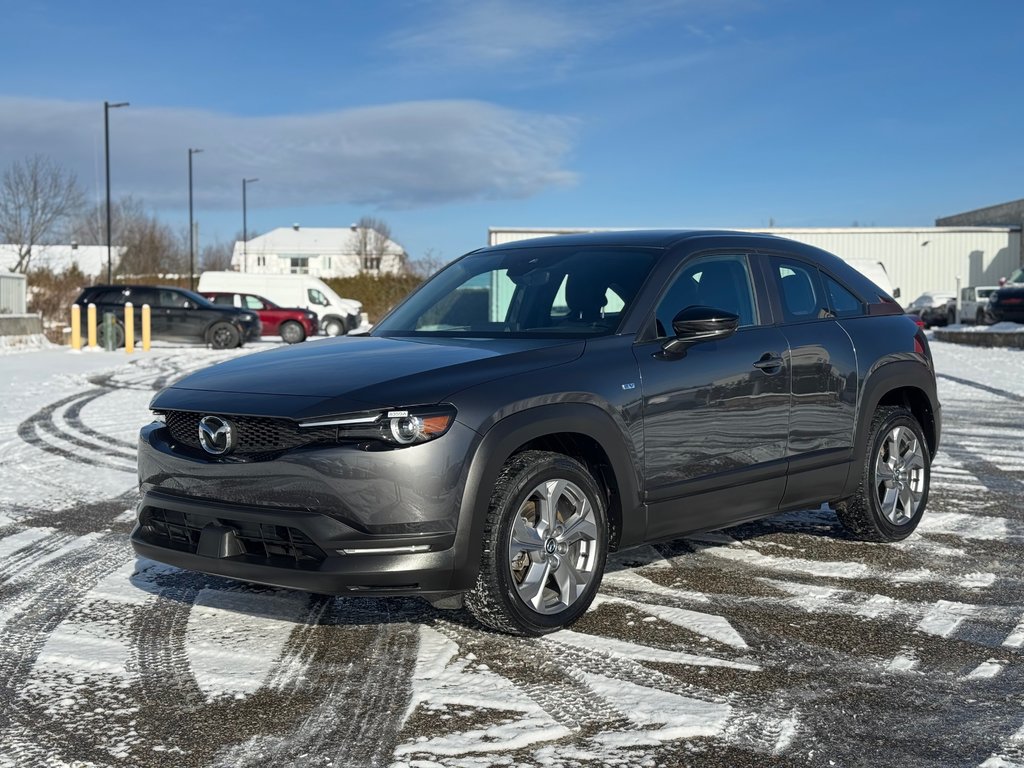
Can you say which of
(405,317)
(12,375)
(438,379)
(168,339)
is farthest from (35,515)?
(168,339)

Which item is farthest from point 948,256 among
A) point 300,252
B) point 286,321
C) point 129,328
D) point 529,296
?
point 300,252

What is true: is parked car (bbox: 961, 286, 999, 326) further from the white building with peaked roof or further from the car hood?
the white building with peaked roof

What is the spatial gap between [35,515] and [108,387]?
10044 millimetres

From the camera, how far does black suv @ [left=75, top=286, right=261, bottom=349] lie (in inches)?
1151

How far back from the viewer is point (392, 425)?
168 inches

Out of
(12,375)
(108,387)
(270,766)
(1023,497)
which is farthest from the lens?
(12,375)

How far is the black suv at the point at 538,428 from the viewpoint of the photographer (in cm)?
Result: 429

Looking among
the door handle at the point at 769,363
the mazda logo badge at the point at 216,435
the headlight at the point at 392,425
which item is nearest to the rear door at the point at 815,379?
the door handle at the point at 769,363

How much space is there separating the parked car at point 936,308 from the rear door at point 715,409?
4333cm

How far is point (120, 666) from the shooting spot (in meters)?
4.41

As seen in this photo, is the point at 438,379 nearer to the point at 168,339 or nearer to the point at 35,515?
the point at 35,515

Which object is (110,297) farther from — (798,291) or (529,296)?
(798,291)

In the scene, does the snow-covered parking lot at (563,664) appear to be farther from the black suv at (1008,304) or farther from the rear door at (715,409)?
the black suv at (1008,304)

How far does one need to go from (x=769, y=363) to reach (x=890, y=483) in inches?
58.4
